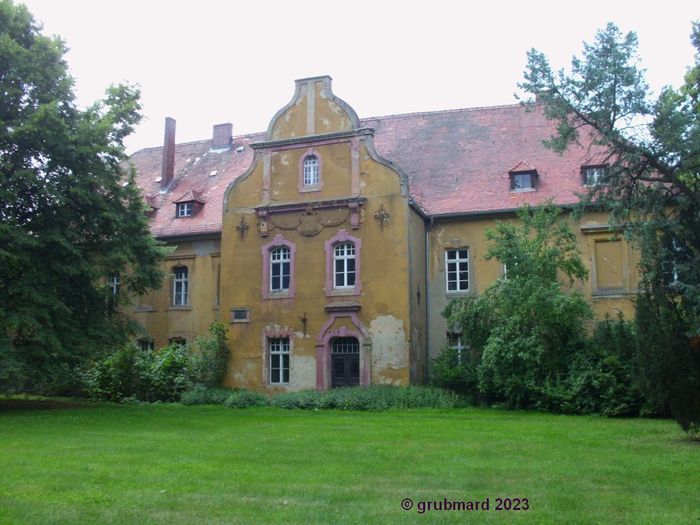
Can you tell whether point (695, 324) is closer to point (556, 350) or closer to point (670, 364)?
point (670, 364)

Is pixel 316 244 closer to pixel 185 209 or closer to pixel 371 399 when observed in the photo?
pixel 371 399

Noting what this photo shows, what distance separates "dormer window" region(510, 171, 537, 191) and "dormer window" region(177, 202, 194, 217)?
486 inches

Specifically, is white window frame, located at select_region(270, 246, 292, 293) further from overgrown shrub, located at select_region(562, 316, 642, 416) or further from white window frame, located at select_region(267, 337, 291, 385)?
overgrown shrub, located at select_region(562, 316, 642, 416)

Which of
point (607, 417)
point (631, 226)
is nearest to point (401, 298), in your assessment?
point (607, 417)

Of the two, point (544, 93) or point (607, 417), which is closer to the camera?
point (544, 93)

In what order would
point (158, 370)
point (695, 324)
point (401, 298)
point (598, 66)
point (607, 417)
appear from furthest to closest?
point (158, 370)
point (401, 298)
point (607, 417)
point (598, 66)
point (695, 324)

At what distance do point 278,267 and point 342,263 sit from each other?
7.78ft

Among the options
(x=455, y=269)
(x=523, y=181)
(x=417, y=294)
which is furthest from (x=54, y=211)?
(x=523, y=181)

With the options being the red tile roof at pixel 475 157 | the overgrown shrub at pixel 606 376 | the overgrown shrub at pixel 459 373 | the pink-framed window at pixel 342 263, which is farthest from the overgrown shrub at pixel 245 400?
the overgrown shrub at pixel 606 376

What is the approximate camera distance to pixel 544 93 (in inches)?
588

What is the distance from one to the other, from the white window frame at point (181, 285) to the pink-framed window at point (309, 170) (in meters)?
6.43

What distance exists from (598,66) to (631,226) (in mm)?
3126

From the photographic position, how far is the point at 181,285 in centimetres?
3014

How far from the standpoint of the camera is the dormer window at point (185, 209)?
30.6 meters
